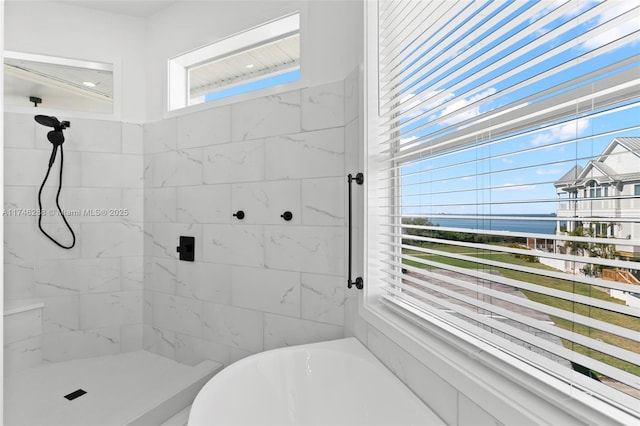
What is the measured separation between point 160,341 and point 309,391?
5.13 feet

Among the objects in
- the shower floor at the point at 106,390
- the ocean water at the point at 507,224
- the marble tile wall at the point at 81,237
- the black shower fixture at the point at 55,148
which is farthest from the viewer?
the marble tile wall at the point at 81,237

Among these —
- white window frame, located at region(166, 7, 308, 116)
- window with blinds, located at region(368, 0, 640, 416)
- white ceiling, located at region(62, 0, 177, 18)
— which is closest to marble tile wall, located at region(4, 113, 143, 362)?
white window frame, located at region(166, 7, 308, 116)

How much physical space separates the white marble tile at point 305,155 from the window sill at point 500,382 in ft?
3.12

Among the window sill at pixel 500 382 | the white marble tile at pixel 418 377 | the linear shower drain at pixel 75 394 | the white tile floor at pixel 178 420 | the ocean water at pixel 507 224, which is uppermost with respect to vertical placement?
the ocean water at pixel 507 224

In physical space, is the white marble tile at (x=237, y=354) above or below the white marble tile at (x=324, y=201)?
below

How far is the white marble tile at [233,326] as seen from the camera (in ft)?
6.91

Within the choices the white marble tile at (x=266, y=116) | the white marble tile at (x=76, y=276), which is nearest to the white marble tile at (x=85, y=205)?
the white marble tile at (x=76, y=276)

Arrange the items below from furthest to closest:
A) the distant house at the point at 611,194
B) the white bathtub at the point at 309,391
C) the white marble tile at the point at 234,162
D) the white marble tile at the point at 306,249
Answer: the white marble tile at the point at 234,162
the white marble tile at the point at 306,249
the white bathtub at the point at 309,391
the distant house at the point at 611,194

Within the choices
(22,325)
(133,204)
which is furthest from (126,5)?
(22,325)

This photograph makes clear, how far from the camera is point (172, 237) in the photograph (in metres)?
2.46

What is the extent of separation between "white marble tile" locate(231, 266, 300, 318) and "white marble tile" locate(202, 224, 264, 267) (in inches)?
2.6

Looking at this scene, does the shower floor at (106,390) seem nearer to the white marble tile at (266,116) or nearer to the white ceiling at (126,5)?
the white marble tile at (266,116)

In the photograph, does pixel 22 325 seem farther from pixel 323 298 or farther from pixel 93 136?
pixel 323 298

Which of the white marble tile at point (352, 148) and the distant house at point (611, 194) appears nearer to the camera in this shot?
the distant house at point (611, 194)
